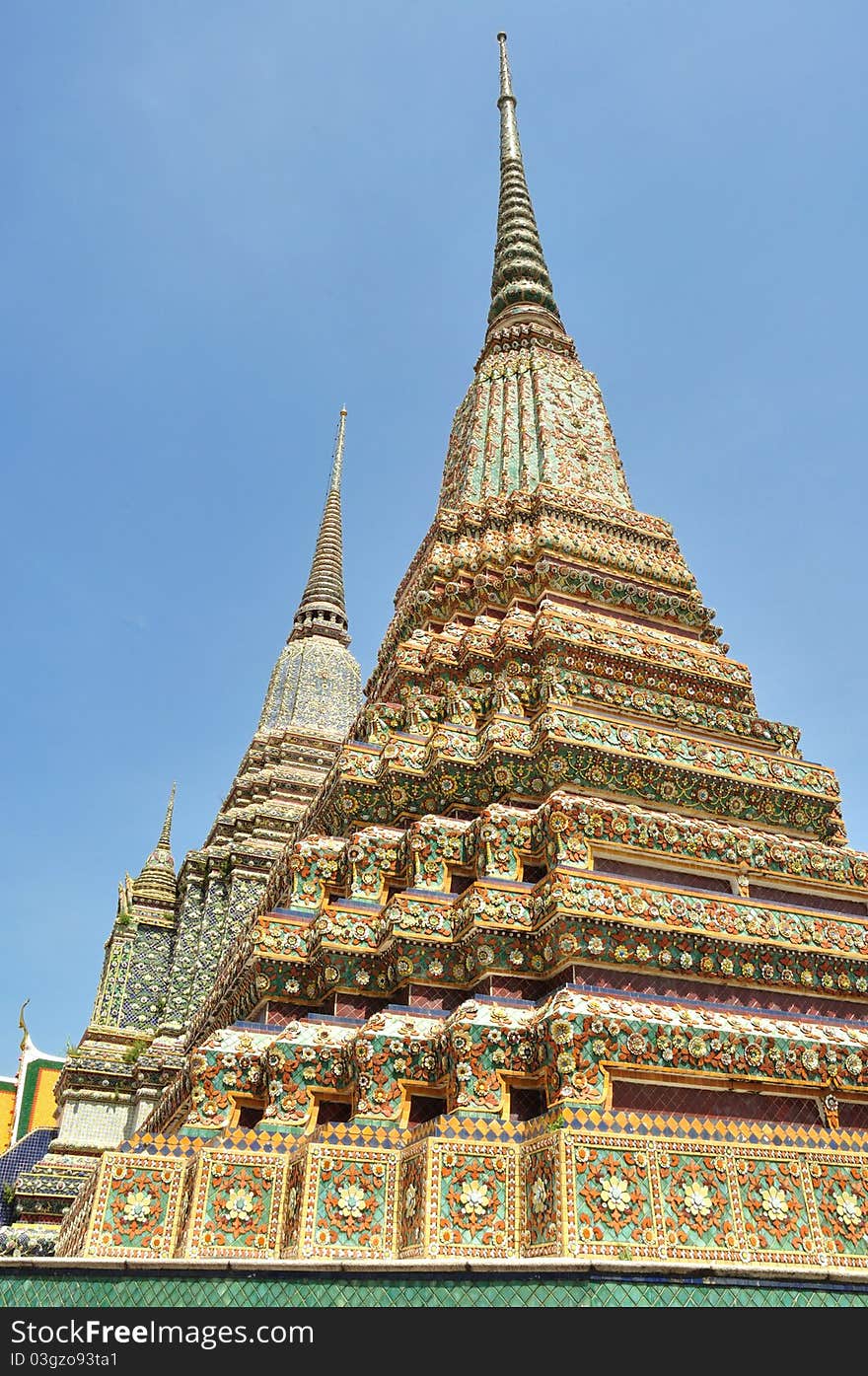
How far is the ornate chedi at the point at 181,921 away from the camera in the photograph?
54.7 feet

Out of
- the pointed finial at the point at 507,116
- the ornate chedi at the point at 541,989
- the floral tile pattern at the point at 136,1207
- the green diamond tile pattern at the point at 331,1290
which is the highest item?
the pointed finial at the point at 507,116

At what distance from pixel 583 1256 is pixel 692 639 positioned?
8338 millimetres

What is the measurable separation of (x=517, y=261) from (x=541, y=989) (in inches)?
627

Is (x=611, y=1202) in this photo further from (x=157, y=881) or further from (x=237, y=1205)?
(x=157, y=881)

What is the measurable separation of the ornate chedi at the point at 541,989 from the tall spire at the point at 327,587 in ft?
53.6

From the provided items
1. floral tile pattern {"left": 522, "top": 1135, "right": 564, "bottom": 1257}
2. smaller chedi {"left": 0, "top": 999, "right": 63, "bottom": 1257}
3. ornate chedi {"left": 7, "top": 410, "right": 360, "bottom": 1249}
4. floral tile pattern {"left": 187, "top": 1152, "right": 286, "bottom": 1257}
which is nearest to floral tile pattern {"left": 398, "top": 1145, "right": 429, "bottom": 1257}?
floral tile pattern {"left": 522, "top": 1135, "right": 564, "bottom": 1257}

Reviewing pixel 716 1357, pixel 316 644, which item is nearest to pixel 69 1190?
pixel 716 1357

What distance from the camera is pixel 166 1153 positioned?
20.4ft

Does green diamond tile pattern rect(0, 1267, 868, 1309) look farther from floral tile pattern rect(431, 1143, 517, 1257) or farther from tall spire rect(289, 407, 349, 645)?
tall spire rect(289, 407, 349, 645)

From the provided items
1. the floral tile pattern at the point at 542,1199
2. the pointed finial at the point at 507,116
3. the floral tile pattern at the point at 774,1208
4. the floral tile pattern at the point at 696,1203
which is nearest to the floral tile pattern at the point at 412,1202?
the floral tile pattern at the point at 542,1199

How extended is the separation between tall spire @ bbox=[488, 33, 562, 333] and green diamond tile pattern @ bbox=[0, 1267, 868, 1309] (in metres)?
16.3

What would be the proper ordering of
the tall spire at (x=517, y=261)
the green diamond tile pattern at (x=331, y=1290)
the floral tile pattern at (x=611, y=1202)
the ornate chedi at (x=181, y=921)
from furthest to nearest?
the tall spire at (x=517, y=261) → the ornate chedi at (x=181, y=921) → the floral tile pattern at (x=611, y=1202) → the green diamond tile pattern at (x=331, y=1290)

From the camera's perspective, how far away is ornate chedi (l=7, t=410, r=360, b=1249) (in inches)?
657

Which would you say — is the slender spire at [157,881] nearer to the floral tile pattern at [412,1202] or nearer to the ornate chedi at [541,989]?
the ornate chedi at [541,989]
